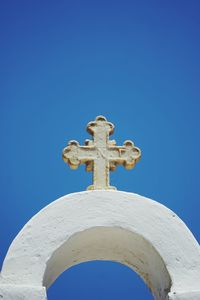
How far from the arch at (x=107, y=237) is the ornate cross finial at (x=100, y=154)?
0.25 metres

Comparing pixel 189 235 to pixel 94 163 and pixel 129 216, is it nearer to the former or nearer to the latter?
pixel 129 216

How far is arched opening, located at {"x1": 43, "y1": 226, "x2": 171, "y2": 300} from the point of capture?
3.52 m

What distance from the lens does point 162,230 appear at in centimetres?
347

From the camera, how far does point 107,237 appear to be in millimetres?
3764

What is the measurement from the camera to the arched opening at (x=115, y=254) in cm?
352

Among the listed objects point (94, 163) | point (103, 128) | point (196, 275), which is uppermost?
point (103, 128)

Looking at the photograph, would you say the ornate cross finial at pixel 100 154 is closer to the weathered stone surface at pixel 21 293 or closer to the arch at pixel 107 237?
the arch at pixel 107 237

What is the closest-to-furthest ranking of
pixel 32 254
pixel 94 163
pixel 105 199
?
pixel 32 254, pixel 105 199, pixel 94 163

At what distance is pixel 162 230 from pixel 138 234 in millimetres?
170

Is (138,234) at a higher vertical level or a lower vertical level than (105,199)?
lower

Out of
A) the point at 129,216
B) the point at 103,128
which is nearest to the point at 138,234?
the point at 129,216

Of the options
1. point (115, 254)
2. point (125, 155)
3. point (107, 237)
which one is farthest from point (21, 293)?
point (125, 155)

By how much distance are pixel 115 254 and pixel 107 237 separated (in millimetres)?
399

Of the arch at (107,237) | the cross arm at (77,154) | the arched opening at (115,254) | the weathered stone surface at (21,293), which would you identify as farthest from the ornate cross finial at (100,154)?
the weathered stone surface at (21,293)
